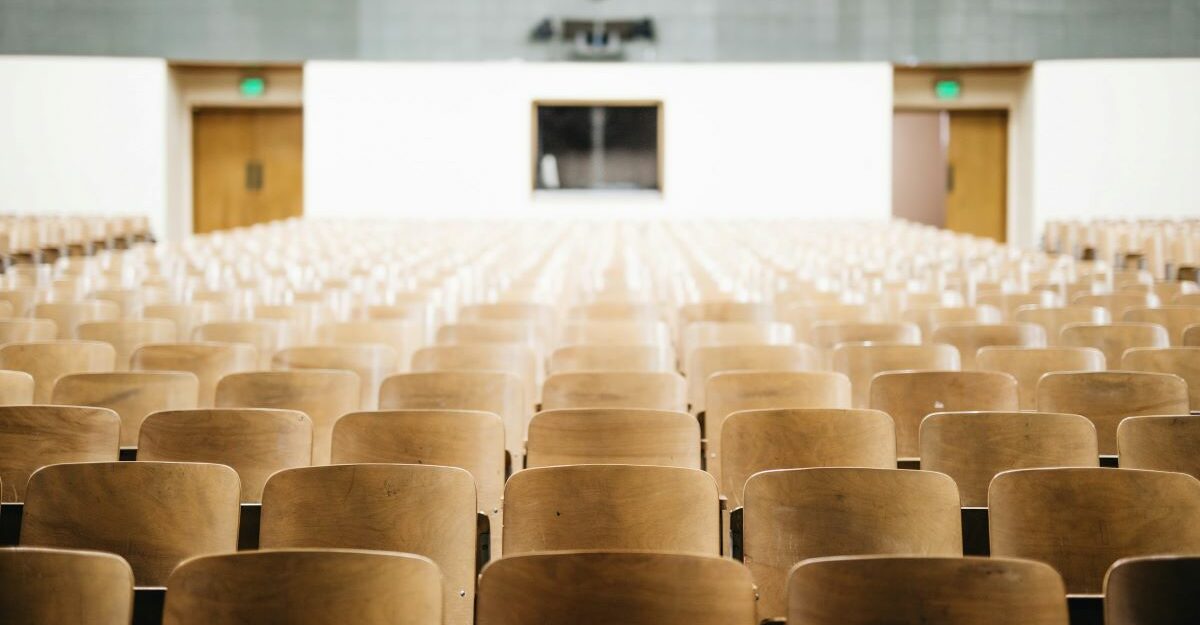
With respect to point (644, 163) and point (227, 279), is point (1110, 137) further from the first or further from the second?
point (227, 279)

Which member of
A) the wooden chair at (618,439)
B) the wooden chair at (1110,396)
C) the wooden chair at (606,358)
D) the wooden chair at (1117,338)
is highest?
the wooden chair at (1117,338)

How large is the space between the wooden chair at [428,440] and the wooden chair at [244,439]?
10 cm

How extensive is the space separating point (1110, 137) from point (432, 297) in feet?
47.3

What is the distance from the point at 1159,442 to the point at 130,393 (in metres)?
2.99

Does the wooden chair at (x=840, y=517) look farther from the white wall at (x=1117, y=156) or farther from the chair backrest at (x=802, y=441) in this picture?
the white wall at (x=1117, y=156)

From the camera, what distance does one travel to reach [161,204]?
17.9 m

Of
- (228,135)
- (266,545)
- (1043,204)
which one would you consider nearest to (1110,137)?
(1043,204)

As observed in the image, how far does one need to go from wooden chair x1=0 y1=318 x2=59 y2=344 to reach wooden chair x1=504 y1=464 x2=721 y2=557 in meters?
3.32

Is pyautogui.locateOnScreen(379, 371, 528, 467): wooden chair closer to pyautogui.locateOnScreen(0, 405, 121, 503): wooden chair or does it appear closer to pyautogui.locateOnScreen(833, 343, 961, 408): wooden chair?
pyautogui.locateOnScreen(0, 405, 121, 503): wooden chair

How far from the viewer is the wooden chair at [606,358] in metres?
4.42

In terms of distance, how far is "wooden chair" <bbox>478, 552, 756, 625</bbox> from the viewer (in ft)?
6.10

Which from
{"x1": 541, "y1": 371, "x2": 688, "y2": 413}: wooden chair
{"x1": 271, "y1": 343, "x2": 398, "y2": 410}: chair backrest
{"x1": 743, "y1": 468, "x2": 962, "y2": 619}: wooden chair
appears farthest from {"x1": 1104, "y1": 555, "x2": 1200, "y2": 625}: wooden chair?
{"x1": 271, "y1": 343, "x2": 398, "y2": 410}: chair backrest

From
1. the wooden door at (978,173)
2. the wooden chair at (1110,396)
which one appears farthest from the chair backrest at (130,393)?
the wooden door at (978,173)

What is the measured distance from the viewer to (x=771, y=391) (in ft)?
12.1
